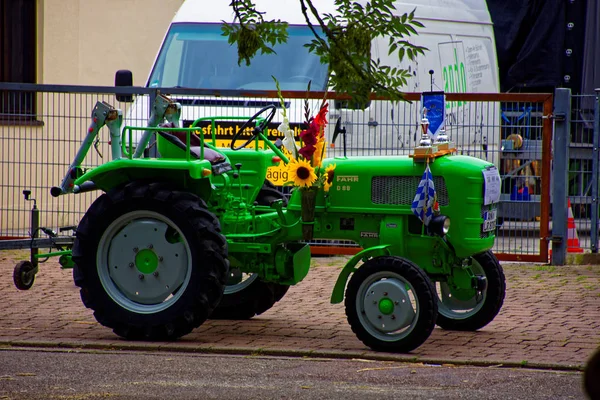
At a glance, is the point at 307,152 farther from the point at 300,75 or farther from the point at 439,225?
the point at 300,75

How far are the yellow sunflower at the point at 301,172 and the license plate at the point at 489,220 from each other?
122 cm

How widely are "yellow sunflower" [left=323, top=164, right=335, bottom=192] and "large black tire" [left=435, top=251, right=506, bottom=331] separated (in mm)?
1153

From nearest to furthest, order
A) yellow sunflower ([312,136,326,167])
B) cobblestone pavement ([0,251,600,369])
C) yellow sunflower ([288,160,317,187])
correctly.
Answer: cobblestone pavement ([0,251,600,369]), yellow sunflower ([288,160,317,187]), yellow sunflower ([312,136,326,167])

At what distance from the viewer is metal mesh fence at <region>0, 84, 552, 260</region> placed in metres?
12.7

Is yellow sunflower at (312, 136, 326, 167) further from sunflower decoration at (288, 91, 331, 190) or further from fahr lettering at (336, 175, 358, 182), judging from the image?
fahr lettering at (336, 175, 358, 182)

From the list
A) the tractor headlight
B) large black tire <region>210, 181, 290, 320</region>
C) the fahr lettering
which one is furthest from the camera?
large black tire <region>210, 181, 290, 320</region>

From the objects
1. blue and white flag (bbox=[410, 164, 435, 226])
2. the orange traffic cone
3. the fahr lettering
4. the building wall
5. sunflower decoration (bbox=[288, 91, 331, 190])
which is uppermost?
the building wall

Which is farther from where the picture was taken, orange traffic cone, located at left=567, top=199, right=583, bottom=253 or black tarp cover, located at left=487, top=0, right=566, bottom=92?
black tarp cover, located at left=487, top=0, right=566, bottom=92

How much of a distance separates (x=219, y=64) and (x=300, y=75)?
1.04 meters

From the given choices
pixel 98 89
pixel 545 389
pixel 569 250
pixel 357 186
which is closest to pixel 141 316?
pixel 357 186

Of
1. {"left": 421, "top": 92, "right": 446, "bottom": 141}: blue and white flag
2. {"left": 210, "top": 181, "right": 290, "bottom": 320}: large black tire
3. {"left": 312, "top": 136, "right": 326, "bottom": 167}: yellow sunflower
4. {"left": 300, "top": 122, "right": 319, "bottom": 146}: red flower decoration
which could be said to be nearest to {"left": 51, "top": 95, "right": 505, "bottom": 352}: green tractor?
{"left": 312, "top": 136, "right": 326, "bottom": 167}: yellow sunflower

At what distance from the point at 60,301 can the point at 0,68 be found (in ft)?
23.9

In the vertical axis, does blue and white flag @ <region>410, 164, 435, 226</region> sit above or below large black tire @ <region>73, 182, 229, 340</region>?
above

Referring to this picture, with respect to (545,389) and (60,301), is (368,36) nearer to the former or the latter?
(545,389)
